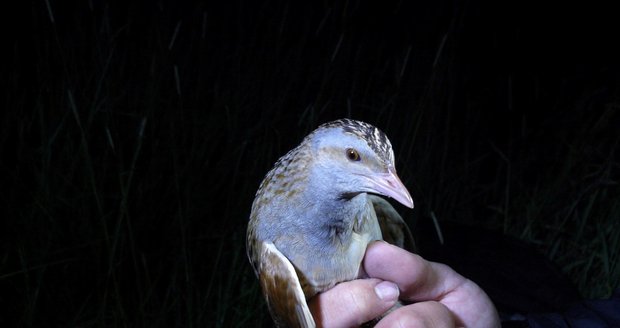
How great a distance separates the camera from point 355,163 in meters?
1.38

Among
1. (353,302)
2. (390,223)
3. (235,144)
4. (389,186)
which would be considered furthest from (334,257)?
(235,144)

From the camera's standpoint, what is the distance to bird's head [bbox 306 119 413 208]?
1.35 m

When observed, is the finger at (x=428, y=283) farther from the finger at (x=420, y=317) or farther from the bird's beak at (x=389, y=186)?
the bird's beak at (x=389, y=186)

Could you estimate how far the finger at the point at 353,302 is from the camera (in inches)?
58.1

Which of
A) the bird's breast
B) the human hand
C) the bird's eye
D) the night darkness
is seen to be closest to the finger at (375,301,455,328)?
the human hand

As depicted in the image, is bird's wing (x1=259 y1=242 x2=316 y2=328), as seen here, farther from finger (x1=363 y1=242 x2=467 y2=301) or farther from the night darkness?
the night darkness

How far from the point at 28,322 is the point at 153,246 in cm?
52

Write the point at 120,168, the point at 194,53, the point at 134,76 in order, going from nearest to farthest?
the point at 120,168 → the point at 134,76 → the point at 194,53

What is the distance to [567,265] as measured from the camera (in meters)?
2.87

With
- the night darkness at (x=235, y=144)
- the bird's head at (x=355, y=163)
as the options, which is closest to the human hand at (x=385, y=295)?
the bird's head at (x=355, y=163)

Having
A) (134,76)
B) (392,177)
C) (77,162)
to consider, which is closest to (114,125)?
(77,162)

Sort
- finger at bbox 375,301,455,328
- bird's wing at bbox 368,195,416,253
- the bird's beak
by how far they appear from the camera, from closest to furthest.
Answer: the bird's beak
finger at bbox 375,301,455,328
bird's wing at bbox 368,195,416,253

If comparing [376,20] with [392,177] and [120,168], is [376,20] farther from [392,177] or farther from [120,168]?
[392,177]

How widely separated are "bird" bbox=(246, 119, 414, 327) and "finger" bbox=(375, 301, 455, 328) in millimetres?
154
